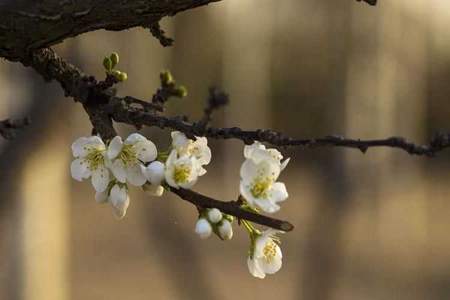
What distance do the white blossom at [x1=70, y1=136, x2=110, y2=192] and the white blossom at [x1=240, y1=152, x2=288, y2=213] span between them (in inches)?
3.1

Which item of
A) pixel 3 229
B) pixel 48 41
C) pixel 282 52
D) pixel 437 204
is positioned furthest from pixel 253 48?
pixel 48 41

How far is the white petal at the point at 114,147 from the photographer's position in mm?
413

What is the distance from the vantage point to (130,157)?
42cm

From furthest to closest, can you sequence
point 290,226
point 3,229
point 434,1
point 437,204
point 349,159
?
point 437,204, point 434,1, point 349,159, point 3,229, point 290,226

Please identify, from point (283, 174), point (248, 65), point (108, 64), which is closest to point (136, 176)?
point (108, 64)

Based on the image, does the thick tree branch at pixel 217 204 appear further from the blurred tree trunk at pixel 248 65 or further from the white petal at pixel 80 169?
the blurred tree trunk at pixel 248 65

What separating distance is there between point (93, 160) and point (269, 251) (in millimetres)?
105

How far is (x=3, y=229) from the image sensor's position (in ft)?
6.85

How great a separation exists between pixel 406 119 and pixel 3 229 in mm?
3777

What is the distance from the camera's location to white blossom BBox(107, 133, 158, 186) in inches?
16.4

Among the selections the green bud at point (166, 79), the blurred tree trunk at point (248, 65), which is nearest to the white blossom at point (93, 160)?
the green bud at point (166, 79)

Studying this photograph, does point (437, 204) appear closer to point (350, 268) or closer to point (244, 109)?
point (244, 109)

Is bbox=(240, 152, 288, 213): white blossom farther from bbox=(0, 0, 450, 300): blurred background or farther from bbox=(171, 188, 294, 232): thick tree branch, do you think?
bbox=(0, 0, 450, 300): blurred background

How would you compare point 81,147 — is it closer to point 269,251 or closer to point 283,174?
point 269,251
